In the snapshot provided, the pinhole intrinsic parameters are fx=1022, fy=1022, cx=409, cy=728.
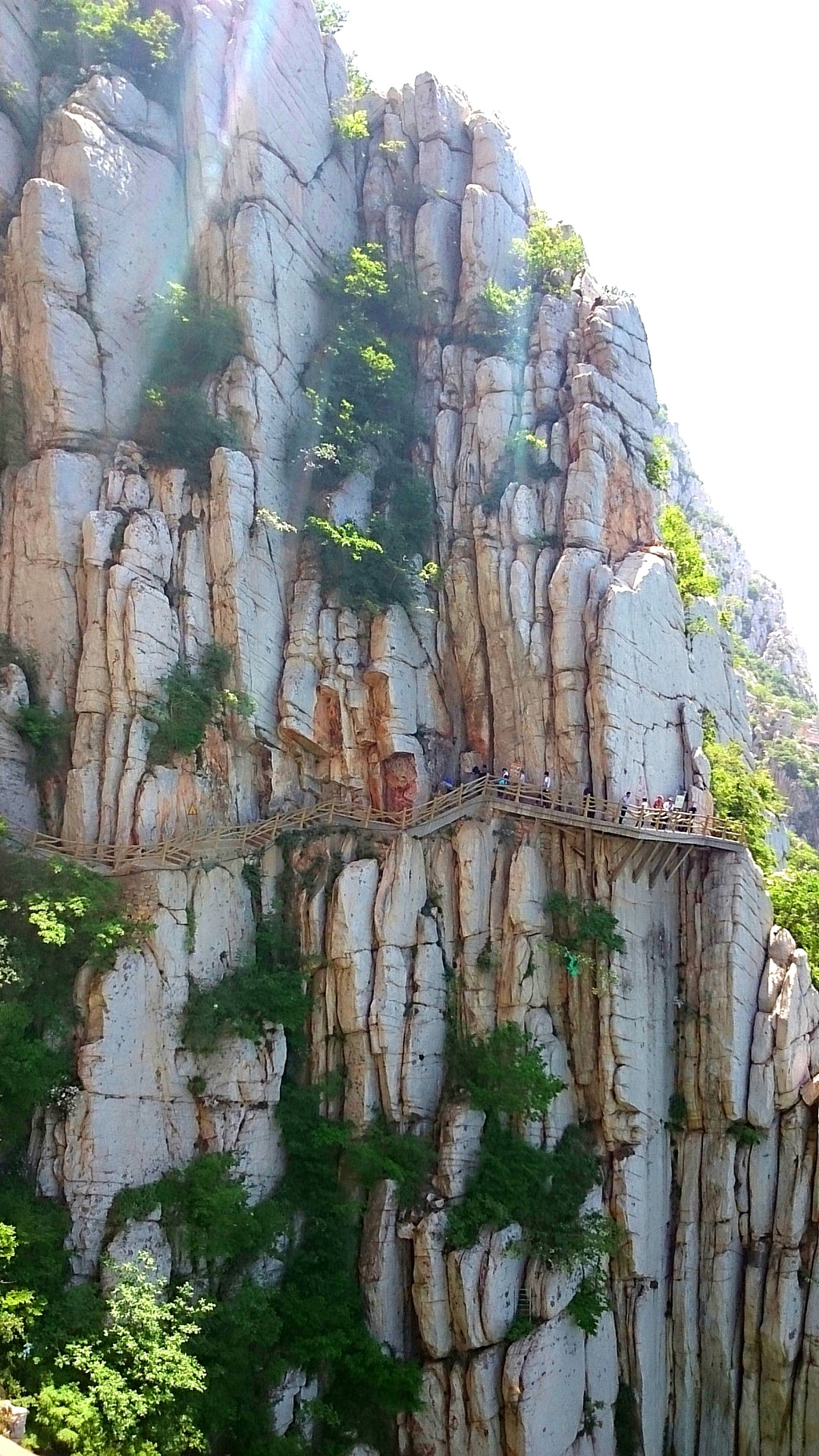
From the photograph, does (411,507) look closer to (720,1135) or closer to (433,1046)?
(433,1046)

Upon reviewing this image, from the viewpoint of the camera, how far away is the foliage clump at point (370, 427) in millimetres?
26500

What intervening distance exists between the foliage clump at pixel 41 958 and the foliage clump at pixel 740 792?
15846 mm

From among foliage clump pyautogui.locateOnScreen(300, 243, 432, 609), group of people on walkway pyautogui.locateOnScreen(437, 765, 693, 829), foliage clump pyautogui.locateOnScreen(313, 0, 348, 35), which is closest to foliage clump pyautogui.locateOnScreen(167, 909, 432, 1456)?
group of people on walkway pyautogui.locateOnScreen(437, 765, 693, 829)

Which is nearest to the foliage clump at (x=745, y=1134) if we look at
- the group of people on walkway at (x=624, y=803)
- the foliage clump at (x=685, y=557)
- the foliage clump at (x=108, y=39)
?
the group of people on walkway at (x=624, y=803)

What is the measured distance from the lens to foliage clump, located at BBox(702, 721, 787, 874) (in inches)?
1081

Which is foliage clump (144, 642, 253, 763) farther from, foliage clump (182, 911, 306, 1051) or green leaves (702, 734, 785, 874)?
green leaves (702, 734, 785, 874)

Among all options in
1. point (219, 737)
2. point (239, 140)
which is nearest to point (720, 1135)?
point (219, 737)

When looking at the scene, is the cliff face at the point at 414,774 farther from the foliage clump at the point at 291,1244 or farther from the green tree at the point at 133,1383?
the green tree at the point at 133,1383

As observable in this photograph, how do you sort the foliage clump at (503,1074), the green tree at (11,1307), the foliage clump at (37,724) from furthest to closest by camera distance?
the foliage clump at (37,724), the foliage clump at (503,1074), the green tree at (11,1307)

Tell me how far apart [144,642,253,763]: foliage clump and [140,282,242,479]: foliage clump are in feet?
16.7

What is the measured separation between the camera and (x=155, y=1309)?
58.0ft

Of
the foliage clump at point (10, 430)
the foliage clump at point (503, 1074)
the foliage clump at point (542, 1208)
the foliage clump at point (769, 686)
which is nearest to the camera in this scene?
the foliage clump at point (542, 1208)

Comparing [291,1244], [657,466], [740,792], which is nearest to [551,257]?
[657,466]

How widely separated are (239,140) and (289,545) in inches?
474
